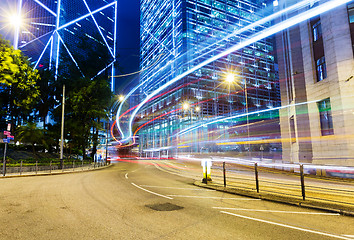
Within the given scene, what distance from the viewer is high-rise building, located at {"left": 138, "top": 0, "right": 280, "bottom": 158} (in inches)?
2867

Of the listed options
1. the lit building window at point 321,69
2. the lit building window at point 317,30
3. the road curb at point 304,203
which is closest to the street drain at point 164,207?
the road curb at point 304,203

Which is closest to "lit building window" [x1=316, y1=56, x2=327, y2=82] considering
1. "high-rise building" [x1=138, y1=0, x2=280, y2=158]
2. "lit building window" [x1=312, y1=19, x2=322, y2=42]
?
"lit building window" [x1=312, y1=19, x2=322, y2=42]

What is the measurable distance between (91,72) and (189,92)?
114ft

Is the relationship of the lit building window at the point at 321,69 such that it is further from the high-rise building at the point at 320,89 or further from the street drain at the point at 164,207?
the street drain at the point at 164,207

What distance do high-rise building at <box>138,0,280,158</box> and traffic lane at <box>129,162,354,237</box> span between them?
56.7m

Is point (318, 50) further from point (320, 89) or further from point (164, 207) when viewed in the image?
point (164, 207)

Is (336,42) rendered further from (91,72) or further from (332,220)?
(91,72)

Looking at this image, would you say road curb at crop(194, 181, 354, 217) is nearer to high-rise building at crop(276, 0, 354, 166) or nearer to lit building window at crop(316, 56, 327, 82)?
high-rise building at crop(276, 0, 354, 166)

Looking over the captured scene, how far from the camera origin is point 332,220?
603cm

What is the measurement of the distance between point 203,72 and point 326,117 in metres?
56.4

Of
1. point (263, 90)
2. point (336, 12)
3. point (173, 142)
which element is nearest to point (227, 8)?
point (263, 90)

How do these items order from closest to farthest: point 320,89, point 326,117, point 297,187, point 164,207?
1. point 164,207
2. point 297,187
3. point 326,117
4. point 320,89

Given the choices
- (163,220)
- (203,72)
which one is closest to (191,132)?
(203,72)

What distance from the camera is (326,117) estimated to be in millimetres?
21797
